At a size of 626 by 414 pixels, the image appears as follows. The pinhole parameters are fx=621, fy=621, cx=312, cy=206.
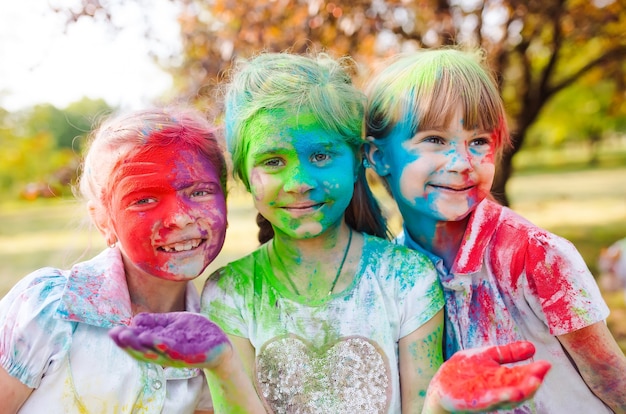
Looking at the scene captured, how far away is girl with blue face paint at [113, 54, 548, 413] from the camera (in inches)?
78.9

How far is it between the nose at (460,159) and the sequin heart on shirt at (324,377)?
0.64m

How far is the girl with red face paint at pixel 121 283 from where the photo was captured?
2.00 metres

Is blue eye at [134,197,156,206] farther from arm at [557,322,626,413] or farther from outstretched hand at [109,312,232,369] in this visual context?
arm at [557,322,626,413]

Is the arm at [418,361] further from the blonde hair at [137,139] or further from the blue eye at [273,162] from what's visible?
the blonde hair at [137,139]

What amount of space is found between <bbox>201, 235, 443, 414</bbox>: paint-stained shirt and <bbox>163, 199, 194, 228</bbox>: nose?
11.7 inches

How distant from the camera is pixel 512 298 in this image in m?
2.11

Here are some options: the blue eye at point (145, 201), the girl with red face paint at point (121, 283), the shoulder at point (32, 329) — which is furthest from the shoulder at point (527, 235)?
the shoulder at point (32, 329)

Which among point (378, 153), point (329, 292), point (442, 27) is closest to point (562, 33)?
point (442, 27)

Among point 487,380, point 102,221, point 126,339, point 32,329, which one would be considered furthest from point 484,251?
point 32,329

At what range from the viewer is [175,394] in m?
2.11

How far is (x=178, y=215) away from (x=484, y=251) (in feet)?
3.41

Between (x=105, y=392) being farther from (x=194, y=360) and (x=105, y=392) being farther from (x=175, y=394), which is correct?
(x=194, y=360)

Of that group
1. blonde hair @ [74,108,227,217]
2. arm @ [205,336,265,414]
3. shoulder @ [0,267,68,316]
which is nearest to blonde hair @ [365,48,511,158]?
blonde hair @ [74,108,227,217]

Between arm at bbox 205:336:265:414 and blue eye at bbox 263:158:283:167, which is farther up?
blue eye at bbox 263:158:283:167
